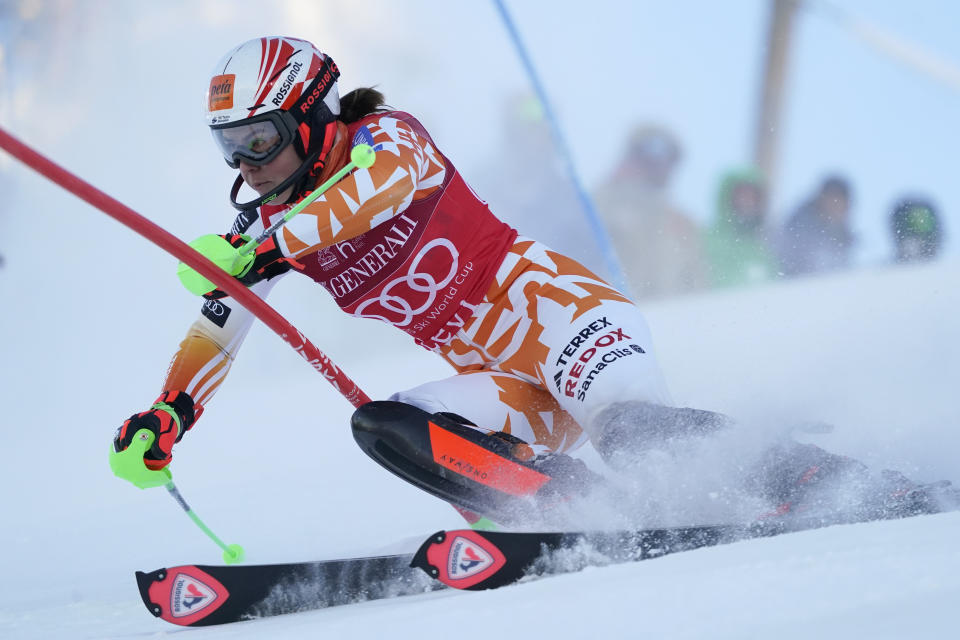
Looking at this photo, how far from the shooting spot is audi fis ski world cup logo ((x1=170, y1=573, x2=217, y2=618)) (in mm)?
2416

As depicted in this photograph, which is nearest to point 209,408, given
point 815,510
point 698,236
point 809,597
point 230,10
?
point 698,236

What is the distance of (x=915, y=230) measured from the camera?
8.09 metres

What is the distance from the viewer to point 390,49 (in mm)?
10539

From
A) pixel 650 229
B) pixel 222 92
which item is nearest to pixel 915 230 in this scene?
pixel 650 229

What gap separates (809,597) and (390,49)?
9.70m

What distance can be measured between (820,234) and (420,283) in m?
5.98

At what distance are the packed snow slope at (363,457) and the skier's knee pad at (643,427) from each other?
0.44 m

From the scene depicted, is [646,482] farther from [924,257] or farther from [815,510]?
[924,257]

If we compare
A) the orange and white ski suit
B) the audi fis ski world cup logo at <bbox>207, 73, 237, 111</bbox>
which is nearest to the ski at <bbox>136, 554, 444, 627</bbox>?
the orange and white ski suit

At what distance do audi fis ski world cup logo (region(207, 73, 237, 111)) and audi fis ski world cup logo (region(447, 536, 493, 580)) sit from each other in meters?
1.31

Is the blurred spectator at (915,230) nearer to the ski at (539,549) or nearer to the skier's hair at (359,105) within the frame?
the skier's hair at (359,105)

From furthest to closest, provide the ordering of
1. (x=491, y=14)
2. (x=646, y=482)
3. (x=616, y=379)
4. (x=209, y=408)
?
(x=491, y=14) → (x=209, y=408) → (x=616, y=379) → (x=646, y=482)

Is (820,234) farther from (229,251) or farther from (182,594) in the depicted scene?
(182,594)

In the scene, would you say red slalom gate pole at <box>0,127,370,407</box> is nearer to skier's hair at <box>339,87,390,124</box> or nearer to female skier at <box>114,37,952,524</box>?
female skier at <box>114,37,952,524</box>
